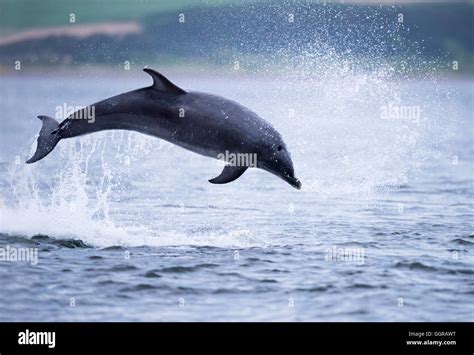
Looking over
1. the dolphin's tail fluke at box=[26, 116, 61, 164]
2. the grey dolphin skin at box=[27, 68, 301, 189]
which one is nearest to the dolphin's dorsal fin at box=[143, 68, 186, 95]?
the grey dolphin skin at box=[27, 68, 301, 189]

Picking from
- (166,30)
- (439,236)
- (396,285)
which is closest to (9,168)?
(439,236)

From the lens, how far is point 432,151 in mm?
38531

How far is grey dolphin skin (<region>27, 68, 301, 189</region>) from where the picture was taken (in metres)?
13.6

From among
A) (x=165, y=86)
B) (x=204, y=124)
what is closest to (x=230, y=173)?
(x=204, y=124)

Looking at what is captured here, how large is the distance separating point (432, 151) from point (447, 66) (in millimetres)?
62112

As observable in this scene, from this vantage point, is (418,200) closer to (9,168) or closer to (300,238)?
(300,238)

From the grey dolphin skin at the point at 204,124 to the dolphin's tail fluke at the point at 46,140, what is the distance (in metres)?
0.95

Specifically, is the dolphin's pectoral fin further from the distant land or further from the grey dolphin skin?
the distant land

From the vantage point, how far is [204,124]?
1366cm

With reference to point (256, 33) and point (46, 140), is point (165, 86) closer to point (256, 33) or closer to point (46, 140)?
point (46, 140)

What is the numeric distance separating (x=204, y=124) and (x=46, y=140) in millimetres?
2793

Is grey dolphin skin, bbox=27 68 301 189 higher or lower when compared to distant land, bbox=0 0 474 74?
lower

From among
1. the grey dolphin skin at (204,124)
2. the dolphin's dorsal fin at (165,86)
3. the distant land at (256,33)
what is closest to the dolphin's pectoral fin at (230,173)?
the grey dolphin skin at (204,124)

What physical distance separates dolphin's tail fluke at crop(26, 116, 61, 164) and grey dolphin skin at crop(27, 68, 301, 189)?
3.11 ft
